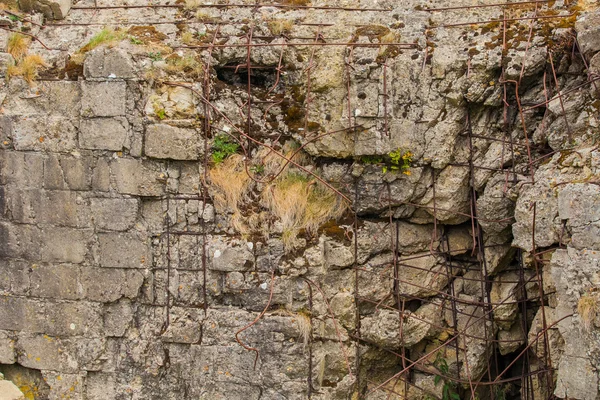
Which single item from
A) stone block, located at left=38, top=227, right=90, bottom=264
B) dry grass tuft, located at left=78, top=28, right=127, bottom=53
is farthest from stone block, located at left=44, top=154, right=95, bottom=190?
dry grass tuft, located at left=78, top=28, right=127, bottom=53

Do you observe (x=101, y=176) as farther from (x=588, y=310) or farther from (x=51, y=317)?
(x=588, y=310)

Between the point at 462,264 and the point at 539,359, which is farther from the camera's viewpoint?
the point at 462,264

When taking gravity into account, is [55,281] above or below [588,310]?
below

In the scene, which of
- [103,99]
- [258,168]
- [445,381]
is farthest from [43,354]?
[445,381]

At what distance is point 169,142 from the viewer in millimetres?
6977

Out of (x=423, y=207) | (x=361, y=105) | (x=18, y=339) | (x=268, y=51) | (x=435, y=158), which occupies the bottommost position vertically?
(x=18, y=339)

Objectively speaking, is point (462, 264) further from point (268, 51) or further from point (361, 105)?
point (268, 51)

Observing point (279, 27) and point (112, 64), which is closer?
point (112, 64)

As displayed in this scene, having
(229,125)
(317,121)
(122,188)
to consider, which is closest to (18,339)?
(122,188)

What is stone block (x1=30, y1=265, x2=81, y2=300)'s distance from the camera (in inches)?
283

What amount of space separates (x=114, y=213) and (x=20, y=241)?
3.29 ft

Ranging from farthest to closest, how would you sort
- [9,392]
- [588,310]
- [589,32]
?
1. [589,32]
2. [9,392]
3. [588,310]

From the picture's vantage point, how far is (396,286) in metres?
7.12

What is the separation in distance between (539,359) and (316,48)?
11.5 feet
